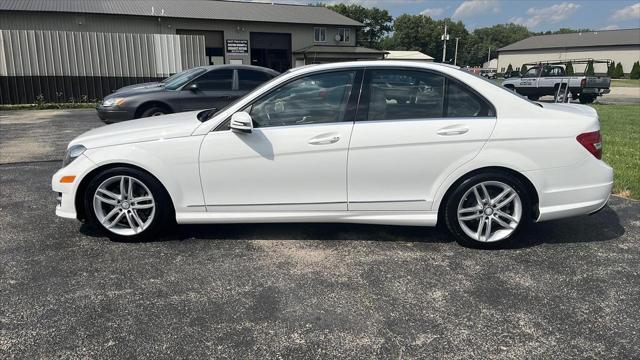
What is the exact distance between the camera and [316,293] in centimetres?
338

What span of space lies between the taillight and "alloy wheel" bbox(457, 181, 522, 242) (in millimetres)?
703

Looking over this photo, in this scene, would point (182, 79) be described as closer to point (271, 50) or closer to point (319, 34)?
point (271, 50)

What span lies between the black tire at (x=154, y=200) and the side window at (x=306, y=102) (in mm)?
1026

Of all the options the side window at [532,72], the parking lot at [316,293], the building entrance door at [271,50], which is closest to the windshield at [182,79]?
the parking lot at [316,293]

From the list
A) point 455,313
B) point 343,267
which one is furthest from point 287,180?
point 455,313

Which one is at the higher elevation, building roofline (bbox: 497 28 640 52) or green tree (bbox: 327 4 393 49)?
green tree (bbox: 327 4 393 49)

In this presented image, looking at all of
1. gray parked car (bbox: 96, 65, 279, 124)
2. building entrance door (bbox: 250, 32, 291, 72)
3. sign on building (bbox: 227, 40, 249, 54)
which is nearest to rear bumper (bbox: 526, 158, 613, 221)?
gray parked car (bbox: 96, 65, 279, 124)

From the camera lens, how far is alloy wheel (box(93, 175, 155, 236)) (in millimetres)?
4168

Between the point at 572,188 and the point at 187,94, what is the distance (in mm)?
7828

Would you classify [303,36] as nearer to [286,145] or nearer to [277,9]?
[277,9]

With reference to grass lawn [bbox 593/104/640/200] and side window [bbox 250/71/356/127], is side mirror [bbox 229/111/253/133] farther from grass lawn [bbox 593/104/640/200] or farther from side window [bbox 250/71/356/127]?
grass lawn [bbox 593/104/640/200]

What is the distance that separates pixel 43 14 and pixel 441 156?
3266 cm

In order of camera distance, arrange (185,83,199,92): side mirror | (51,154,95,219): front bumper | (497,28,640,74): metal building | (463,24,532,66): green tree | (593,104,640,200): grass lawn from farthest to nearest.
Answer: (463,24,532,66): green tree, (497,28,640,74): metal building, (185,83,199,92): side mirror, (593,104,640,200): grass lawn, (51,154,95,219): front bumper

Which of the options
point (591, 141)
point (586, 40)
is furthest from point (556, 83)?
point (586, 40)
